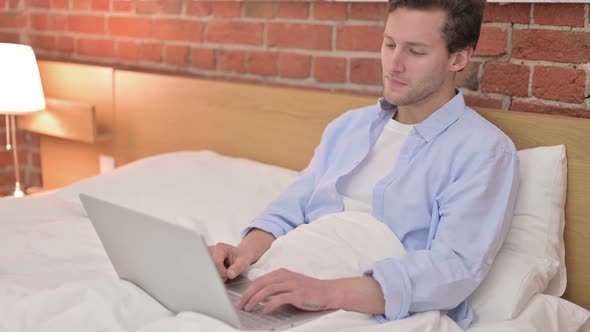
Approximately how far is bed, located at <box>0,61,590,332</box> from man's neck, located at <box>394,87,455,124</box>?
20 centimetres

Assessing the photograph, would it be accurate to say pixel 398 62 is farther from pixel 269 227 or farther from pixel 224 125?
pixel 224 125

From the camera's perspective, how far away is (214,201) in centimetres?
204

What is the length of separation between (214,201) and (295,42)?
65cm

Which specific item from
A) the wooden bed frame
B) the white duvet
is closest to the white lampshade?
the wooden bed frame

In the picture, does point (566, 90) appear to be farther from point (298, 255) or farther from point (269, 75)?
point (269, 75)

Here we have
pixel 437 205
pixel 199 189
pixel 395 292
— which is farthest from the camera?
pixel 199 189

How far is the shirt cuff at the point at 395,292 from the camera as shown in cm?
137

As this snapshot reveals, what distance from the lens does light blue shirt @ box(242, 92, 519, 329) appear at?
1.40 m

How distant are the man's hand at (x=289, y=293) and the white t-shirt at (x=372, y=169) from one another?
13.1 inches

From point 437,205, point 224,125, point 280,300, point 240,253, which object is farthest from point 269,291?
point 224,125

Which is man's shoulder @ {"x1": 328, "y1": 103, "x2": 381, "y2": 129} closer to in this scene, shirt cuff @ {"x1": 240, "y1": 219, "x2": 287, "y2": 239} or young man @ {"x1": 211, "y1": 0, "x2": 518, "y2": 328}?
young man @ {"x1": 211, "y1": 0, "x2": 518, "y2": 328}

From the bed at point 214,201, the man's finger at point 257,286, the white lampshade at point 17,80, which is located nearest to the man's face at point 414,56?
the bed at point 214,201

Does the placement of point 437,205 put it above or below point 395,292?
above

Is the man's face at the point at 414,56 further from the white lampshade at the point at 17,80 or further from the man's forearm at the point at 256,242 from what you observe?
the white lampshade at the point at 17,80
